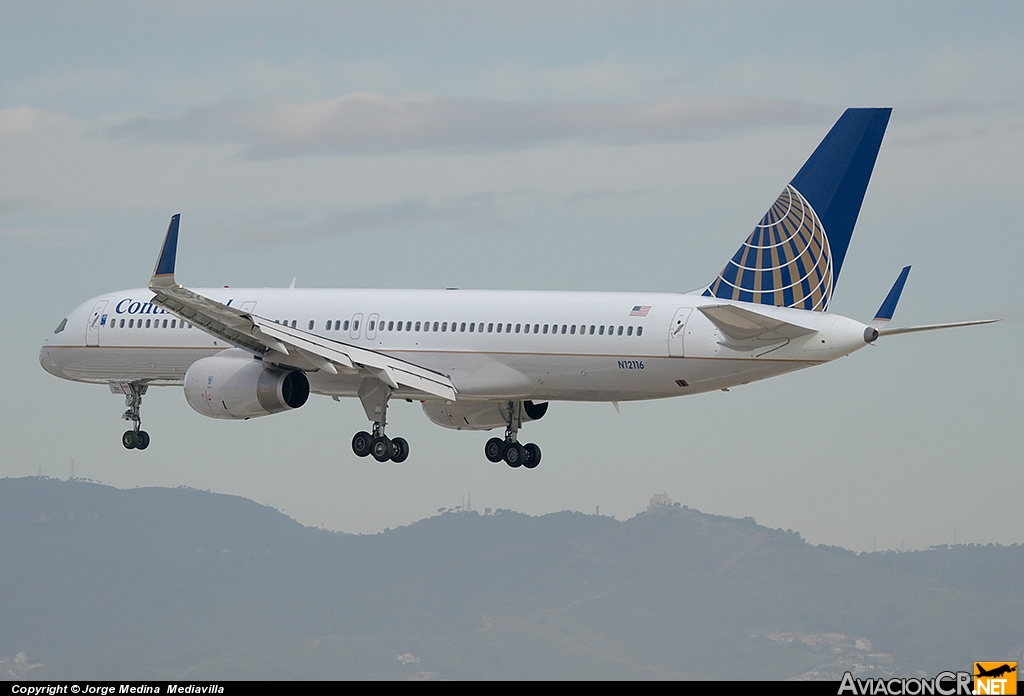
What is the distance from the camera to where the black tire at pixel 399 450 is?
45.1 m

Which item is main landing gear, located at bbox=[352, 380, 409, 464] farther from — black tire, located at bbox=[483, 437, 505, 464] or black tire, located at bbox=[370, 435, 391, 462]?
black tire, located at bbox=[483, 437, 505, 464]

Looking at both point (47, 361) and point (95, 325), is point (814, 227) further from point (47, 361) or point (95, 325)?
point (47, 361)

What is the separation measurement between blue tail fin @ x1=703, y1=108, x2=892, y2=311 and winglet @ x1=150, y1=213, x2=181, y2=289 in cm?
1432

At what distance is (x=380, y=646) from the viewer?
316ft

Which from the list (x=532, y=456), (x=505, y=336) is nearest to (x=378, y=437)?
(x=505, y=336)

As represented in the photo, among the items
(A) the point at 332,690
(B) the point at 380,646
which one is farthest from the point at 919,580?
(A) the point at 332,690

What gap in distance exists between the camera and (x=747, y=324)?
3838 centimetres

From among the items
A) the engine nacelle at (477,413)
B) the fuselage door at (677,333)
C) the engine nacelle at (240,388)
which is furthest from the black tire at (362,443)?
the fuselage door at (677,333)

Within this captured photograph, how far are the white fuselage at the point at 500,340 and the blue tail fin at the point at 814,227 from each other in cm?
57

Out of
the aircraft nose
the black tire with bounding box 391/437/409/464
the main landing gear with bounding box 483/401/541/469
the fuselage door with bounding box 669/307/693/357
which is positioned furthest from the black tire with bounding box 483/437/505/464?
the aircraft nose

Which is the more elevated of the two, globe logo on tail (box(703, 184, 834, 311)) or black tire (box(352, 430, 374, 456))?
globe logo on tail (box(703, 184, 834, 311))

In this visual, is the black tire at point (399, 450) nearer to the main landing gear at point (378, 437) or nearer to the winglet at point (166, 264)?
the main landing gear at point (378, 437)

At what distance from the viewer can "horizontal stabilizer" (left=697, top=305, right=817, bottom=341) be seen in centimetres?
3772

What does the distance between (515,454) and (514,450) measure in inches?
5.5
